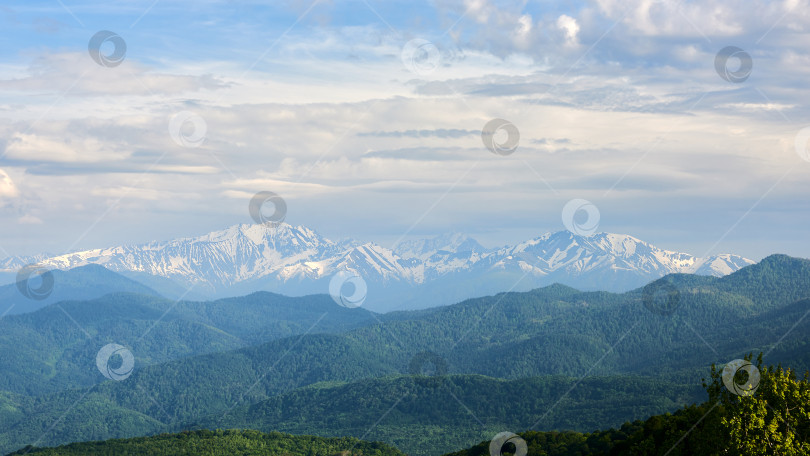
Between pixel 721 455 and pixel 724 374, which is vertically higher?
pixel 724 374

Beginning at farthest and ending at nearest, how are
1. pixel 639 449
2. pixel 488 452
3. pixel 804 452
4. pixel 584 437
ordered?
pixel 488 452
pixel 584 437
pixel 639 449
pixel 804 452

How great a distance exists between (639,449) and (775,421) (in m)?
30.0

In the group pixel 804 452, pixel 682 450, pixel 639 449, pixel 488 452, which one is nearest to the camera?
pixel 804 452

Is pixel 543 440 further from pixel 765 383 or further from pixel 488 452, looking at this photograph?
pixel 765 383

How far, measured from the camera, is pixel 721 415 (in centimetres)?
5912

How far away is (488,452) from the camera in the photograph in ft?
525

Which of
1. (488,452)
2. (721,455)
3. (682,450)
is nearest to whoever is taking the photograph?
(721,455)

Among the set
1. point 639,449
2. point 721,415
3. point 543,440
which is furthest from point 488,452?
point 721,415

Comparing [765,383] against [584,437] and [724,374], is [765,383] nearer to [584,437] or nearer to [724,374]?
[724,374]

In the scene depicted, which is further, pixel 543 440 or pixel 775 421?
pixel 543 440

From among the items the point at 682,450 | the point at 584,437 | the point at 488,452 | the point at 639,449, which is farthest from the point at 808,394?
the point at 488,452

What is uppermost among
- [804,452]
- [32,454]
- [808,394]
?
[32,454]

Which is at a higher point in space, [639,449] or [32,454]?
[32,454]

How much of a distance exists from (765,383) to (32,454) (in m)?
195
